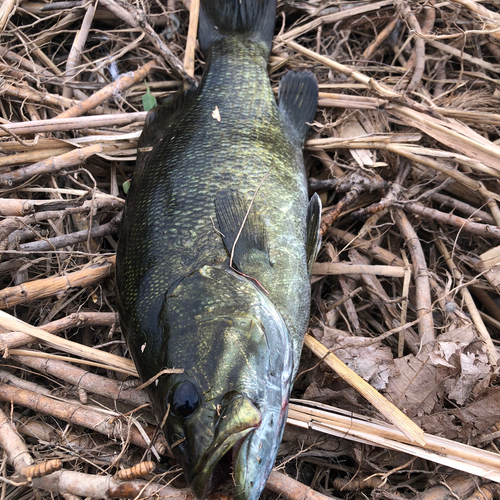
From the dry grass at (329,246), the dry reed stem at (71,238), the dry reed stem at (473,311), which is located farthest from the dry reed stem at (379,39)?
the dry reed stem at (71,238)

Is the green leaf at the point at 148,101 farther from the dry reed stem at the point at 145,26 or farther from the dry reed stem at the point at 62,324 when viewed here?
the dry reed stem at the point at 62,324

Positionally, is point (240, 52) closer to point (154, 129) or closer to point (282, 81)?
point (282, 81)

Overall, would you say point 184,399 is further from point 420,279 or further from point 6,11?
point 6,11

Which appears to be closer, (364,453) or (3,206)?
(364,453)

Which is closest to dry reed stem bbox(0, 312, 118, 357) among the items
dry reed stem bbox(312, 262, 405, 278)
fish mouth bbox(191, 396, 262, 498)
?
fish mouth bbox(191, 396, 262, 498)

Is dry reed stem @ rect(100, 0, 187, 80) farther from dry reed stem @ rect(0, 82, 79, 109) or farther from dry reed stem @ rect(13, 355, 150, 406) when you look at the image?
dry reed stem @ rect(13, 355, 150, 406)

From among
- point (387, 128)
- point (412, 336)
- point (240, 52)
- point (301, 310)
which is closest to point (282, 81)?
point (240, 52)

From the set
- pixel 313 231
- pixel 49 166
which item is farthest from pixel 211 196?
pixel 49 166
